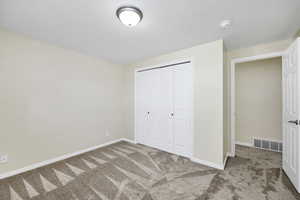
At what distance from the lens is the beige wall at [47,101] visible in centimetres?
207

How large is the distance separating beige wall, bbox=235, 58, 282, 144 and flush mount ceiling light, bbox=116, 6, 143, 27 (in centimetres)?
347

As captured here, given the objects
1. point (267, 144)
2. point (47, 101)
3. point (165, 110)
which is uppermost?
point (47, 101)

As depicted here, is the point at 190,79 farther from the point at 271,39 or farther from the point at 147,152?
the point at 147,152

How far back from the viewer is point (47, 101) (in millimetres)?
2479

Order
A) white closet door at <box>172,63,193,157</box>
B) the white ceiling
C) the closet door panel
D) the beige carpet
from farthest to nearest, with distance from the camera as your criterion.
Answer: the closet door panel, white closet door at <box>172,63,193,157</box>, the beige carpet, the white ceiling

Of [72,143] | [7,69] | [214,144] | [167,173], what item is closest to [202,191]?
[167,173]

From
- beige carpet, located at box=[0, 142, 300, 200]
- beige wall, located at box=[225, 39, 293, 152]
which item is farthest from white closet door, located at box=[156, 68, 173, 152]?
beige wall, located at box=[225, 39, 293, 152]

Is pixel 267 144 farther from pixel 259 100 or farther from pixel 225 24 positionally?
pixel 225 24

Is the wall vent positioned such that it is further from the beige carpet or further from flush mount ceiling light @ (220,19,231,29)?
flush mount ceiling light @ (220,19,231,29)

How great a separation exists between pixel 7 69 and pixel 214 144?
3.92 m

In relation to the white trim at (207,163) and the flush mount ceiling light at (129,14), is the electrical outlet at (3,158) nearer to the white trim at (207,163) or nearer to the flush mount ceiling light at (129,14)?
the flush mount ceiling light at (129,14)

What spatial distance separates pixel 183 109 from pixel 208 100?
61 centimetres

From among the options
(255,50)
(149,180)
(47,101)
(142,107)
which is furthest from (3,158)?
(255,50)

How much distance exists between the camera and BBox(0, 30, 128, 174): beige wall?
2068 millimetres
